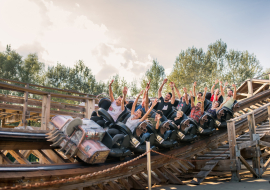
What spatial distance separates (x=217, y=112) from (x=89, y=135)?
15.4 feet

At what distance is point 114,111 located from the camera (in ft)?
17.5

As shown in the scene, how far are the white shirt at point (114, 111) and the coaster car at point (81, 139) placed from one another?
36.0 inches

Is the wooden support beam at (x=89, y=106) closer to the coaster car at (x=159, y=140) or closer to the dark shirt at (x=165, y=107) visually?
the dark shirt at (x=165, y=107)

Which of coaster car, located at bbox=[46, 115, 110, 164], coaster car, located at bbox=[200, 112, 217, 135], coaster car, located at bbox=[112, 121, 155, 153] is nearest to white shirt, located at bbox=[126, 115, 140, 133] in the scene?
coaster car, located at bbox=[112, 121, 155, 153]

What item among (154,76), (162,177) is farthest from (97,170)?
(154,76)

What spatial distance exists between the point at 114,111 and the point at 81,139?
147 centimetres

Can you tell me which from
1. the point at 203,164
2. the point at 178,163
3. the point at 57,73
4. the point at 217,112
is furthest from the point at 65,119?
the point at 57,73

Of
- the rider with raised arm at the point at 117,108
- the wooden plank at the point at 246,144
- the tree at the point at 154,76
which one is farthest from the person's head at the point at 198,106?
the tree at the point at 154,76

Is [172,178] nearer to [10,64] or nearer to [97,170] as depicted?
[97,170]

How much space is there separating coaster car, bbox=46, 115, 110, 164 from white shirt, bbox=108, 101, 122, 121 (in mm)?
915

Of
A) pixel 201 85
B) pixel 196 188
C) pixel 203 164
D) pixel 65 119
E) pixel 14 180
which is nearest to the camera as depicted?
pixel 14 180

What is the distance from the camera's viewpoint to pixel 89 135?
4.07 meters

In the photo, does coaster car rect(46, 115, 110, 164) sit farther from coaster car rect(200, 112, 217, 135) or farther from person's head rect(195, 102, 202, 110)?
coaster car rect(200, 112, 217, 135)

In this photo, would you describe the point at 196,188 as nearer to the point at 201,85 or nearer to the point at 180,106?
the point at 180,106
